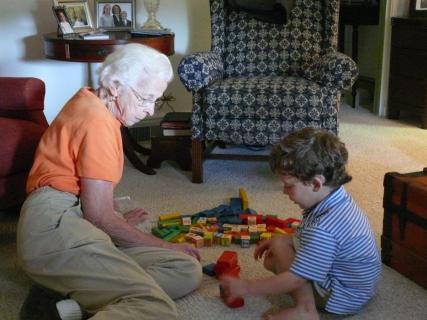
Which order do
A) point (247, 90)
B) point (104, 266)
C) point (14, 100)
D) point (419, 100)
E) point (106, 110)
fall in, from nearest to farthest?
point (104, 266)
point (106, 110)
point (14, 100)
point (247, 90)
point (419, 100)

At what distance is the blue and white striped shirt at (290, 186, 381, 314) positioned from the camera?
1.45 meters

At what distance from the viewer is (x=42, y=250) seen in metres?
1.47

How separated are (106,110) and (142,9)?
6.86 ft

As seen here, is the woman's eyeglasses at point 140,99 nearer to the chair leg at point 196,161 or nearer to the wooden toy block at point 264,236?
the wooden toy block at point 264,236

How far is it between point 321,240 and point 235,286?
26 cm

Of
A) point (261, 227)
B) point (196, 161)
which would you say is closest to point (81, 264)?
point (261, 227)

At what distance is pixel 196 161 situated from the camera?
108 inches

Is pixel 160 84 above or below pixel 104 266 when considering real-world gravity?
above

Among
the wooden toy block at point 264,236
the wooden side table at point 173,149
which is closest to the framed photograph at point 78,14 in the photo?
the wooden side table at point 173,149

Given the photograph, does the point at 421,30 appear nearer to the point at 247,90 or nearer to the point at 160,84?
the point at 247,90

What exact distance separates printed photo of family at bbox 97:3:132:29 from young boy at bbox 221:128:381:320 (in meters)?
1.95

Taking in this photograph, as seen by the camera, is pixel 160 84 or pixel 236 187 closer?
pixel 160 84

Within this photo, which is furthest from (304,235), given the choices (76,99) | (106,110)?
(76,99)

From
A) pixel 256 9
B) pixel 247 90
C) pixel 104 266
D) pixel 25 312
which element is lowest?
pixel 25 312
